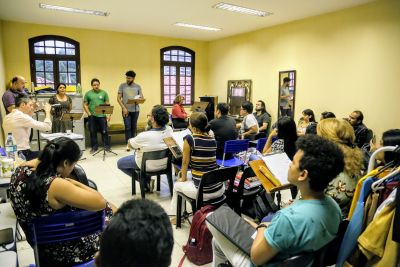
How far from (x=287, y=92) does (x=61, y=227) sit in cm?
592

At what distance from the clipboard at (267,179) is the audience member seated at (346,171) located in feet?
0.94

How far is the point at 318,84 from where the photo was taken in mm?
6031

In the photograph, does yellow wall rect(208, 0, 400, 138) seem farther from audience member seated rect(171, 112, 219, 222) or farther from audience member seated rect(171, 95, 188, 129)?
audience member seated rect(171, 112, 219, 222)

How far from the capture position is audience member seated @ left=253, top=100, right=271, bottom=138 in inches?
264

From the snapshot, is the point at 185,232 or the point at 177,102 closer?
the point at 185,232

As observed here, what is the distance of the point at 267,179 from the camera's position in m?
2.03

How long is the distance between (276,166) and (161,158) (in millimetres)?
1761

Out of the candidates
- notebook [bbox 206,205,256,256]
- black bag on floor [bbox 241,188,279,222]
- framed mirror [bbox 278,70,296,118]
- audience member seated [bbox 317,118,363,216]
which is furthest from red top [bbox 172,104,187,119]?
notebook [bbox 206,205,256,256]

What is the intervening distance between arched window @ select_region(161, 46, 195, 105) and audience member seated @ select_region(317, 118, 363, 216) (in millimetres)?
6945

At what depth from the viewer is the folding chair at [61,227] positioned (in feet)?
4.98

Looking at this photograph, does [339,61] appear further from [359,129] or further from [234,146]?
[234,146]

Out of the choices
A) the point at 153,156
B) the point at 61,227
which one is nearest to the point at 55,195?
the point at 61,227

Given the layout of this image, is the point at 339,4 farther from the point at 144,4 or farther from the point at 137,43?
the point at 137,43

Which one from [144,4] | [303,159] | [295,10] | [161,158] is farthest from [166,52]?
[303,159]
